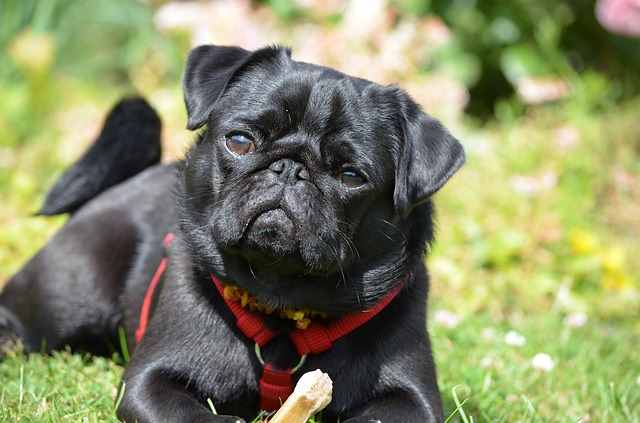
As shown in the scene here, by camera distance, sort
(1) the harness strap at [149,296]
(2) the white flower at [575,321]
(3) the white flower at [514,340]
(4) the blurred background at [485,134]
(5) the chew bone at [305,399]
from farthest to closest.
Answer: (2) the white flower at [575,321]
(4) the blurred background at [485,134]
(3) the white flower at [514,340]
(1) the harness strap at [149,296]
(5) the chew bone at [305,399]

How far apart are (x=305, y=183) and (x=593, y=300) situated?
115 inches

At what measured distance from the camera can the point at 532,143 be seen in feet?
20.9

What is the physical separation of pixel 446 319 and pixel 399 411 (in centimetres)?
163

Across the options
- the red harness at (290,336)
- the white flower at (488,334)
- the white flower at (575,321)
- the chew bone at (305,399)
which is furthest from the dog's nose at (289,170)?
the white flower at (575,321)

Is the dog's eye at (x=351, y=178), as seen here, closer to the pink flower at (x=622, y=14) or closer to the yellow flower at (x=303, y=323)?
the yellow flower at (x=303, y=323)

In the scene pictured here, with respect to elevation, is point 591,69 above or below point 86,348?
below

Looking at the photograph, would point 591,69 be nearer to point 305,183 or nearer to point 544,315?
point 544,315

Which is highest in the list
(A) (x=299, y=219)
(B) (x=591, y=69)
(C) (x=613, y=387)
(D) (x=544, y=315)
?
(A) (x=299, y=219)

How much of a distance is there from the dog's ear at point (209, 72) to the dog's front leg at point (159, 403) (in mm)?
770

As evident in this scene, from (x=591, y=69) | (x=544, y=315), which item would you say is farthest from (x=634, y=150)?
(x=544, y=315)

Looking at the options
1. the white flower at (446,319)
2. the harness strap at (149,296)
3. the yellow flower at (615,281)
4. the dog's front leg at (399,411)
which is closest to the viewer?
the dog's front leg at (399,411)

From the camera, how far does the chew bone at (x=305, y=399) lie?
2362mm

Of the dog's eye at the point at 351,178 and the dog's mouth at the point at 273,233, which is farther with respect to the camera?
the dog's eye at the point at 351,178

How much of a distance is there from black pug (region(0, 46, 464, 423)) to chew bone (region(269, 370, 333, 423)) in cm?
18
